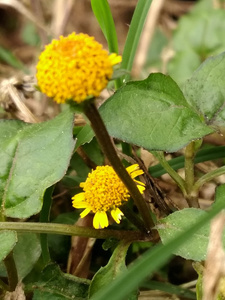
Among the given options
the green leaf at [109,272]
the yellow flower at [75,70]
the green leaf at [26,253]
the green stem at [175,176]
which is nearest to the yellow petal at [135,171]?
the green stem at [175,176]

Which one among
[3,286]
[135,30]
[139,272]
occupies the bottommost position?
[3,286]

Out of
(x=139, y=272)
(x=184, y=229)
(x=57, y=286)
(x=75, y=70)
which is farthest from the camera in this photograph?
(x=57, y=286)

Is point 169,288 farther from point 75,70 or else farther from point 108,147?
point 75,70

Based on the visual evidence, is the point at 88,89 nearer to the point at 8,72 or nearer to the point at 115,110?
the point at 115,110

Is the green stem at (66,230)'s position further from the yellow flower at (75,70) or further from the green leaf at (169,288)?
the yellow flower at (75,70)

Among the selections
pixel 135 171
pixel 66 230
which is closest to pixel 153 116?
pixel 135 171

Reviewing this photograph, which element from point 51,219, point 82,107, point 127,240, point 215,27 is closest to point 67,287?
point 127,240
